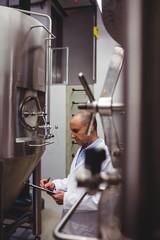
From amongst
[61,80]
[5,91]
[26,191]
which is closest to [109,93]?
[5,91]

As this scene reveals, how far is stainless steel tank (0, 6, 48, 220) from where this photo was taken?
132cm

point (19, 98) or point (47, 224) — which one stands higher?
point (19, 98)

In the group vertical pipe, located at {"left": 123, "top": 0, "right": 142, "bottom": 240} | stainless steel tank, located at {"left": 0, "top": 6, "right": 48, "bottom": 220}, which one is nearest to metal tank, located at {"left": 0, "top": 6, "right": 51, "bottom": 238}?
stainless steel tank, located at {"left": 0, "top": 6, "right": 48, "bottom": 220}

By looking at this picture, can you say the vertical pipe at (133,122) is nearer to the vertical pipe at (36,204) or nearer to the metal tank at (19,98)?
the metal tank at (19,98)

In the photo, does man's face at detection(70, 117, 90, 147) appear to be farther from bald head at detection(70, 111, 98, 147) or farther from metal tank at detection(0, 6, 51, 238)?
metal tank at detection(0, 6, 51, 238)

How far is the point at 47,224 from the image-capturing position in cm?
→ 221

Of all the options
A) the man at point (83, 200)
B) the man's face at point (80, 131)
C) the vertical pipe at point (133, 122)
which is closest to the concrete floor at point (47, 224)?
the man at point (83, 200)

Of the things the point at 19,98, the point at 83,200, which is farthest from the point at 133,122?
the point at 19,98

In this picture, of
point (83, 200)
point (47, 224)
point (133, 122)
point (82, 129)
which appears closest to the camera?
point (133, 122)

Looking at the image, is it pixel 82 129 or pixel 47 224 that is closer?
pixel 82 129

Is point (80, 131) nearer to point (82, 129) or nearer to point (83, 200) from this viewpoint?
point (82, 129)

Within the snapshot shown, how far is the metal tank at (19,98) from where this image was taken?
1.32m

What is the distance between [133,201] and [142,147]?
0.07 meters

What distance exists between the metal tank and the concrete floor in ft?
1.92
